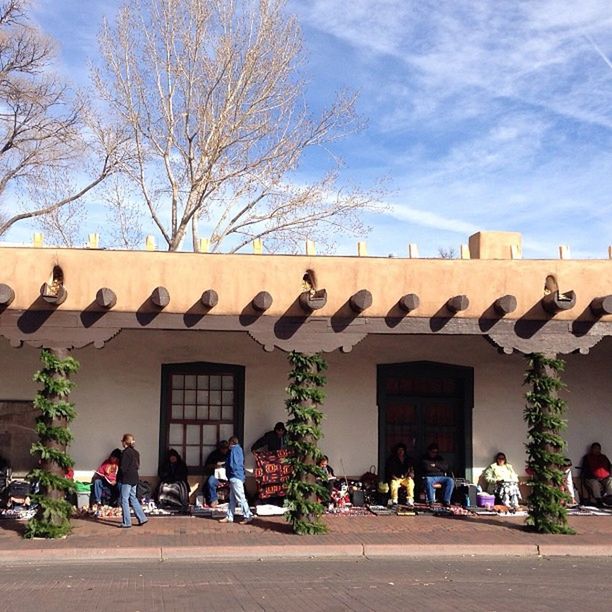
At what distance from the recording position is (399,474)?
15383 mm

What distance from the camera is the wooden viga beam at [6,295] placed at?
12.2 m

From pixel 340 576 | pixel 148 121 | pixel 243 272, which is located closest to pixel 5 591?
pixel 340 576

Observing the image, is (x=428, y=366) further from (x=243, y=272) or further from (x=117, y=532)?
(x=117, y=532)

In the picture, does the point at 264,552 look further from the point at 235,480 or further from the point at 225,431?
the point at 225,431

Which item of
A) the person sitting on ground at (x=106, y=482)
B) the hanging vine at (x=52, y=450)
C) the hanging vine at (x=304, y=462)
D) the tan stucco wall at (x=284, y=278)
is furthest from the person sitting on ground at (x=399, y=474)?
the hanging vine at (x=52, y=450)

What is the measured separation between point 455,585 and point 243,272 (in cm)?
600

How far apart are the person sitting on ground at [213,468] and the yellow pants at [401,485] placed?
10.5 ft

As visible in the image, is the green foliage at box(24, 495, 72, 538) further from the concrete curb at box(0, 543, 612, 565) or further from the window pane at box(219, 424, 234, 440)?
the window pane at box(219, 424, 234, 440)

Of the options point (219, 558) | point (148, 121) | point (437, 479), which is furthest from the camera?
point (148, 121)

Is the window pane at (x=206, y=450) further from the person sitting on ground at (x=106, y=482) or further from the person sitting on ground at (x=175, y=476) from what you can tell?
the person sitting on ground at (x=106, y=482)

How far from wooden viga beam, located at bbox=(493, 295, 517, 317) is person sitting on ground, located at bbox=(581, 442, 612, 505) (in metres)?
4.56

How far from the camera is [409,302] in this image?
13195 millimetres

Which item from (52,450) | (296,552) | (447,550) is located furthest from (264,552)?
(52,450)

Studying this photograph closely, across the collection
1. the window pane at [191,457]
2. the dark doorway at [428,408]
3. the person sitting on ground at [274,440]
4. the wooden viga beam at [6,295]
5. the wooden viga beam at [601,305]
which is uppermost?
the wooden viga beam at [601,305]
